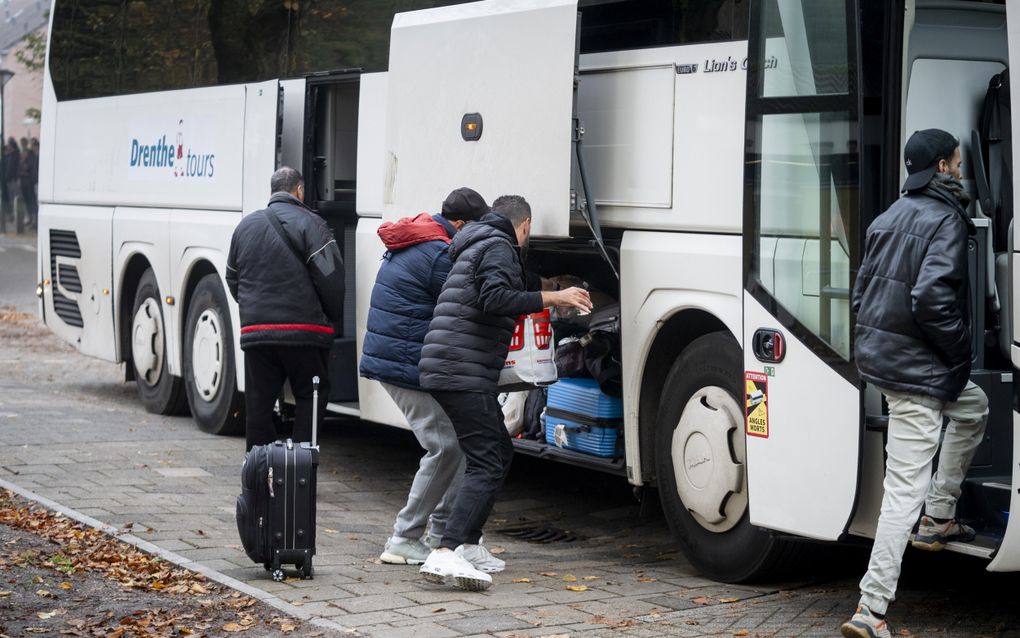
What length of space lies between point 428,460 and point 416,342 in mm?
582

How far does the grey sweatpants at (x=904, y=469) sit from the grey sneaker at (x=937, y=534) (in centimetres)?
17

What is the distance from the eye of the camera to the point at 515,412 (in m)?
9.08

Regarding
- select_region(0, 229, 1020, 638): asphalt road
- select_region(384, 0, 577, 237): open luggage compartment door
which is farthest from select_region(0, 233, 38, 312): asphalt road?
select_region(384, 0, 577, 237): open luggage compartment door

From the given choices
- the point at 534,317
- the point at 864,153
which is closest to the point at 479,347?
the point at 534,317

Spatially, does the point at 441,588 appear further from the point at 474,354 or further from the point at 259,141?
the point at 259,141

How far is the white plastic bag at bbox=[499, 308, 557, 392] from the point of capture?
25.4ft

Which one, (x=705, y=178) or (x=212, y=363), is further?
(x=212, y=363)

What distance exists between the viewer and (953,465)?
6.34 m

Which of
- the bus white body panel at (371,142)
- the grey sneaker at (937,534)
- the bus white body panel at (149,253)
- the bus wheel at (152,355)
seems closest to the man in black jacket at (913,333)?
the grey sneaker at (937,534)

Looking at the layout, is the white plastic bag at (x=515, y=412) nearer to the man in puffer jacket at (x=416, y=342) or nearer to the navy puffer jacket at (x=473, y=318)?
the man in puffer jacket at (x=416, y=342)

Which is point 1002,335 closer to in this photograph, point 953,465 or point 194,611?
point 953,465

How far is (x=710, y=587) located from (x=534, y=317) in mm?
1550

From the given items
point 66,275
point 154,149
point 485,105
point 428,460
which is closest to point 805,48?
point 485,105

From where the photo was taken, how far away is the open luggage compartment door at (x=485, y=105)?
7914 mm
